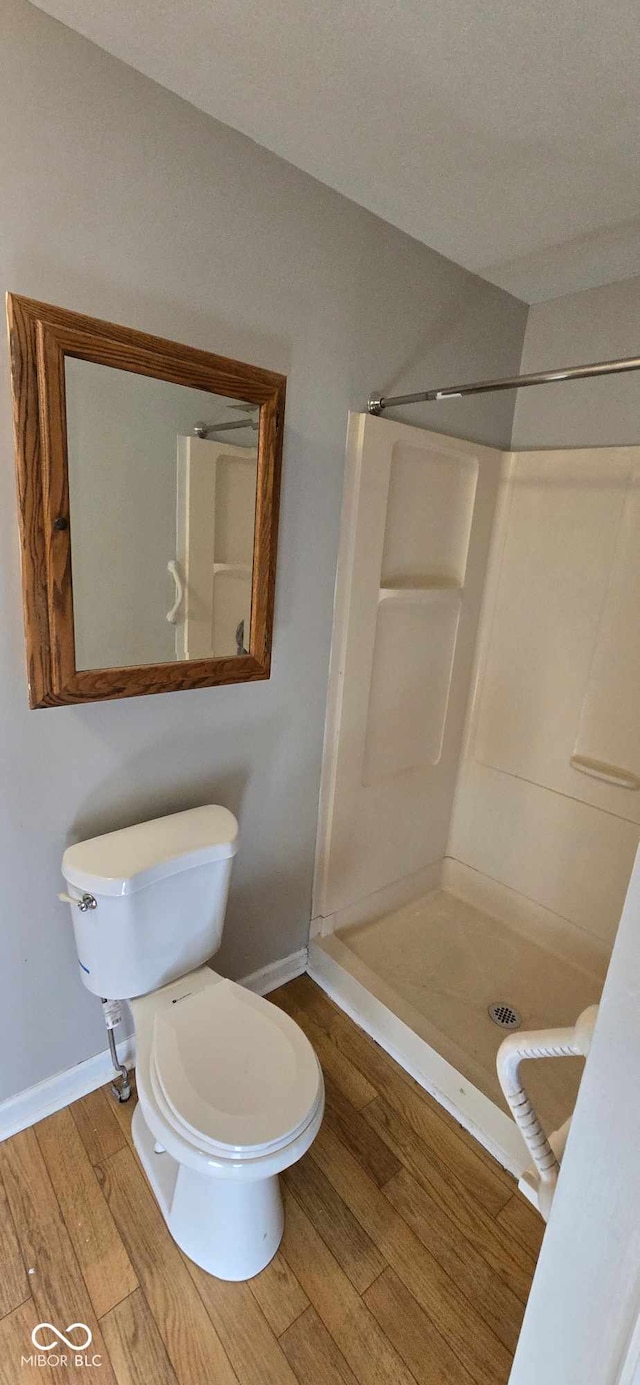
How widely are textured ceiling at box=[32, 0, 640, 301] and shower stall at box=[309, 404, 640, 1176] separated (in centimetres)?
51

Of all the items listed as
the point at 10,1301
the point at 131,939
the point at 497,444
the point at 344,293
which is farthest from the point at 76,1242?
the point at 497,444

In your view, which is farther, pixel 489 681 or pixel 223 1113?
pixel 489 681

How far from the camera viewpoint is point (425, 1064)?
1.56 metres

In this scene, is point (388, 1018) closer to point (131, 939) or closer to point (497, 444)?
point (131, 939)

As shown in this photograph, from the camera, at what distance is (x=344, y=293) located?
142 centimetres

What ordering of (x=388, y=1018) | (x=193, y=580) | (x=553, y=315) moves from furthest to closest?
(x=553, y=315) < (x=388, y=1018) < (x=193, y=580)

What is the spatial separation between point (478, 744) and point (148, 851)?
139cm

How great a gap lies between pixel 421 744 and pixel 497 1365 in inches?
56.9

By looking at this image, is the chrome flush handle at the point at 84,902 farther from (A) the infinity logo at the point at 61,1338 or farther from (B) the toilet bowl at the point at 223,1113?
(A) the infinity logo at the point at 61,1338

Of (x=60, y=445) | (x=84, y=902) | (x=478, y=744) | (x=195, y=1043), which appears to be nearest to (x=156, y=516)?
(x=60, y=445)

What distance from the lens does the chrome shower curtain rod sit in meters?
1.05

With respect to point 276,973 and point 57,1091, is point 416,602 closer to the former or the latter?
point 276,973

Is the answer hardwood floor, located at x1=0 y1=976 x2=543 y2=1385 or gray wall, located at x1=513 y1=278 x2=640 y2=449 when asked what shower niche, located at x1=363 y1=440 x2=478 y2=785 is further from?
hardwood floor, located at x1=0 y1=976 x2=543 y2=1385

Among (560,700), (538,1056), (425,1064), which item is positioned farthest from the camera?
(560,700)
